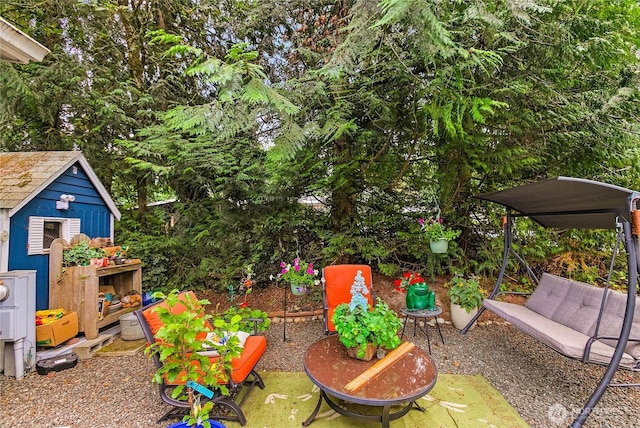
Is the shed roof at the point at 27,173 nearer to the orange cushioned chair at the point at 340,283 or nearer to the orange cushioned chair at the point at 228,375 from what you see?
the orange cushioned chair at the point at 228,375

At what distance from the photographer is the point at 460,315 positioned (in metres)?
4.39

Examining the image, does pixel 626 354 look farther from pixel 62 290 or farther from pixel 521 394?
pixel 62 290

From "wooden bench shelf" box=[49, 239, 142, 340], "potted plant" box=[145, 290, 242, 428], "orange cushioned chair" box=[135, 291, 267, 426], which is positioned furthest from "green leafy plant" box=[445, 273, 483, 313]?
"wooden bench shelf" box=[49, 239, 142, 340]

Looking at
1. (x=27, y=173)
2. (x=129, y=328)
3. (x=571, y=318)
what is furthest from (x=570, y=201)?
(x=27, y=173)

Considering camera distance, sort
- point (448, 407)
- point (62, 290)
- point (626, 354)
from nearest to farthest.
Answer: point (626, 354), point (448, 407), point (62, 290)

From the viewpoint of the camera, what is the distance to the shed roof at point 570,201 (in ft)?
8.55

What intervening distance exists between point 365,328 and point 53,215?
4182 millimetres

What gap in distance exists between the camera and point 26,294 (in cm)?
320

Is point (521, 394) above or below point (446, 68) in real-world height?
below

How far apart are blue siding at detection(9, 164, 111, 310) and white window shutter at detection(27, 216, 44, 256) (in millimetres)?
40

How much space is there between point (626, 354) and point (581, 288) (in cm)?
111

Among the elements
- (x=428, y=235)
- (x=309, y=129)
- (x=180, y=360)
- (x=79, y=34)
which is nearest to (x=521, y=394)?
(x=428, y=235)

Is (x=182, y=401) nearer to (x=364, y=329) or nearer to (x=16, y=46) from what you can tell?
(x=364, y=329)

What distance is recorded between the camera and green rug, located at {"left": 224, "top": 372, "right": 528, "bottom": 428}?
97.2 inches
